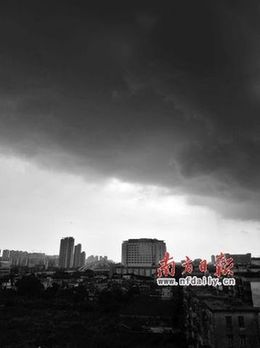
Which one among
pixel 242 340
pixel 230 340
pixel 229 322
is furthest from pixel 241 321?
pixel 230 340

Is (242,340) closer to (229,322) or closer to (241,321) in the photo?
(241,321)

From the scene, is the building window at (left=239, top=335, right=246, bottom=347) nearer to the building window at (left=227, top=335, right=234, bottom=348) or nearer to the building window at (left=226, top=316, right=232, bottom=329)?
the building window at (left=227, top=335, right=234, bottom=348)

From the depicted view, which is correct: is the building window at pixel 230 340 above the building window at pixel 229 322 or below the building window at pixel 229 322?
below

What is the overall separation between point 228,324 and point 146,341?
23568 mm

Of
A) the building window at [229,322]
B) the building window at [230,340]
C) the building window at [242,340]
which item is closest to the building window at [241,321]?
the building window at [229,322]

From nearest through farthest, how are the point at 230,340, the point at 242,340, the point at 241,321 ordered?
the point at 242,340
the point at 230,340
the point at 241,321

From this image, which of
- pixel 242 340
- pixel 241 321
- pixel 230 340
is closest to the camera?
pixel 242 340

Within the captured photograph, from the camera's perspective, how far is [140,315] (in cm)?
7575

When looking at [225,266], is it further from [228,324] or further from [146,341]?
[228,324]

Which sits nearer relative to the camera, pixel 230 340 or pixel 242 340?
pixel 242 340

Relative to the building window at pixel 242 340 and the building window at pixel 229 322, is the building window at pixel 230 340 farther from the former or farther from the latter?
the building window at pixel 229 322

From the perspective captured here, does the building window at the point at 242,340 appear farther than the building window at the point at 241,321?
No

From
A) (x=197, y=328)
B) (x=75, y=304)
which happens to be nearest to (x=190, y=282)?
(x=197, y=328)

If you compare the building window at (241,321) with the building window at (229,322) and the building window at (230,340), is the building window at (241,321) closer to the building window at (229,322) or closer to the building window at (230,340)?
the building window at (229,322)
